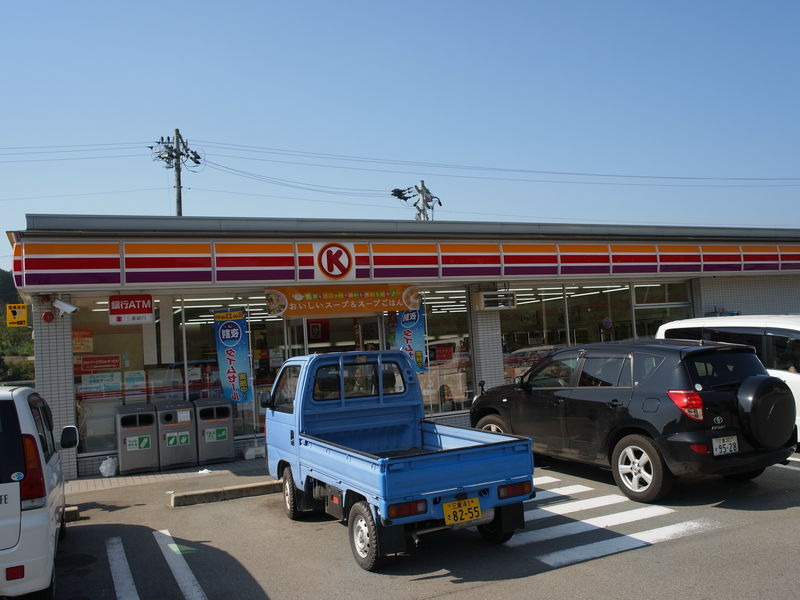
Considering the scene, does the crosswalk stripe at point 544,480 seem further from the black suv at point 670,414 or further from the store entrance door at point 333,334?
the store entrance door at point 333,334

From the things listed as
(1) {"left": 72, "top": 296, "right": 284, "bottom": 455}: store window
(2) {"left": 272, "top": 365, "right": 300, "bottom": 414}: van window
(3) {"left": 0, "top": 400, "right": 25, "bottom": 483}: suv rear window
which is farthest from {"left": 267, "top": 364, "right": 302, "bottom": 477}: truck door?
(1) {"left": 72, "top": 296, "right": 284, "bottom": 455}: store window

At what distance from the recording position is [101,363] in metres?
11.5

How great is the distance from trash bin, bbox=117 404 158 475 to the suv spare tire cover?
876cm

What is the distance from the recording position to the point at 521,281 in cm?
1490

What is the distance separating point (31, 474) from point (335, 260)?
27.2 ft

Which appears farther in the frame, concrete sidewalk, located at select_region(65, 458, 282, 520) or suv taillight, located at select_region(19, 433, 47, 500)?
concrete sidewalk, located at select_region(65, 458, 282, 520)

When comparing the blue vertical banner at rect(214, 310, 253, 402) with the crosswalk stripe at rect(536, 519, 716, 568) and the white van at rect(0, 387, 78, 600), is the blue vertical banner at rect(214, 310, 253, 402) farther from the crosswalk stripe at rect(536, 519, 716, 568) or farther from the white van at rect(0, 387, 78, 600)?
the crosswalk stripe at rect(536, 519, 716, 568)

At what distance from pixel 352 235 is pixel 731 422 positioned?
764 cm

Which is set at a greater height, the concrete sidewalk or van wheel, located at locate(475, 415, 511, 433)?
van wheel, located at locate(475, 415, 511, 433)

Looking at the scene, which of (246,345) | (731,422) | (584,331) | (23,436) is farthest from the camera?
(584,331)

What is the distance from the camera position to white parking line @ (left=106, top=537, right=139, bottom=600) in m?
5.53

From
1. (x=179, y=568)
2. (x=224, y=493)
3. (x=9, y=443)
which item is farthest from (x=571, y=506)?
(x=9, y=443)

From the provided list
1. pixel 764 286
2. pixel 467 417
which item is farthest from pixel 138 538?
pixel 764 286

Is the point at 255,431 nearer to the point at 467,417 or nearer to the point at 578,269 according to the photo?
the point at 467,417
